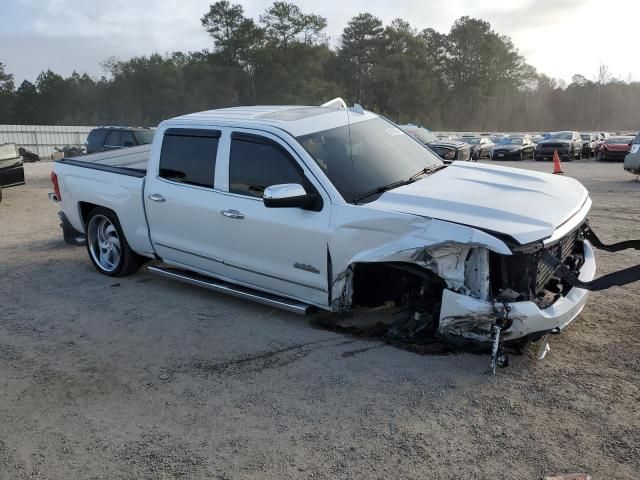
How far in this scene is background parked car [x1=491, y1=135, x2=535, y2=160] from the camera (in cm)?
3300

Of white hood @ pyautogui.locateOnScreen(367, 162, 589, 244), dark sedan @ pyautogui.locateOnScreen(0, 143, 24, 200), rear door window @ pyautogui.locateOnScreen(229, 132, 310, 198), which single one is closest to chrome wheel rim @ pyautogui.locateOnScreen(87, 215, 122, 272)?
rear door window @ pyautogui.locateOnScreen(229, 132, 310, 198)

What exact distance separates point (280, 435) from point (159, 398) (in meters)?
0.99

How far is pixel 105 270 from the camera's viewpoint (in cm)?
692

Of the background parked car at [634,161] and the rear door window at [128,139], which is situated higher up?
the rear door window at [128,139]

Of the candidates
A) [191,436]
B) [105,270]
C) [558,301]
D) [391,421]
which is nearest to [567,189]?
[558,301]

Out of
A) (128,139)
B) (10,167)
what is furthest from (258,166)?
(128,139)

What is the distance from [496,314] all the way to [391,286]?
0.99m

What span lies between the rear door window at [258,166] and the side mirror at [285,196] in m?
0.19

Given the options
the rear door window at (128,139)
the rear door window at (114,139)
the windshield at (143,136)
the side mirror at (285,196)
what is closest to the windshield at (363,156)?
the side mirror at (285,196)

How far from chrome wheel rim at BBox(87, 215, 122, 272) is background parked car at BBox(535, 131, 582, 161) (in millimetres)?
28825

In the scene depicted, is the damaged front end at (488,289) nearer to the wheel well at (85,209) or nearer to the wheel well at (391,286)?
the wheel well at (391,286)

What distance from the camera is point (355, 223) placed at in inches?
172

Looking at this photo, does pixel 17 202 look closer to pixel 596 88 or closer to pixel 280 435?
pixel 280 435

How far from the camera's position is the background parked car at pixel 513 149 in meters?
33.0
